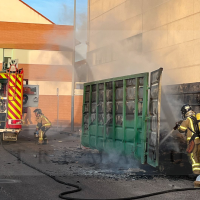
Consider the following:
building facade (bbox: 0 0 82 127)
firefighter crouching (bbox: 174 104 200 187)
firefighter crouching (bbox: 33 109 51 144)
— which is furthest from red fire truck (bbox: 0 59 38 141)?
building facade (bbox: 0 0 82 127)

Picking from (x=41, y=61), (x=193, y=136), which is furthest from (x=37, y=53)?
(x=193, y=136)

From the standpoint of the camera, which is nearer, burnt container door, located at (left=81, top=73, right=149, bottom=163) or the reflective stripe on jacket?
burnt container door, located at (left=81, top=73, right=149, bottom=163)

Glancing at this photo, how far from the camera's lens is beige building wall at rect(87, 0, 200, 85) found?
47.1ft

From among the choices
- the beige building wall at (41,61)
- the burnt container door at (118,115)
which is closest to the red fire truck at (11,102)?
the burnt container door at (118,115)

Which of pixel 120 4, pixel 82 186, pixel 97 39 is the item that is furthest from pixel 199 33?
pixel 82 186

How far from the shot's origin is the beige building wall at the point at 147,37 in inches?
565

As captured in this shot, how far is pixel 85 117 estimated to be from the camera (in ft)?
36.6

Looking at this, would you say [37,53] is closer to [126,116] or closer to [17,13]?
[17,13]

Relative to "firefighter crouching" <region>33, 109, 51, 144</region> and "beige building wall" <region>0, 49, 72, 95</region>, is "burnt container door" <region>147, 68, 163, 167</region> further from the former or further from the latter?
"beige building wall" <region>0, 49, 72, 95</region>

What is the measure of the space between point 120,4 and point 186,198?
12857mm

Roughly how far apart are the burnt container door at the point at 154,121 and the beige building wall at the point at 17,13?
27.6 meters

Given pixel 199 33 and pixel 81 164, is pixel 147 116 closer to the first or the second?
pixel 81 164

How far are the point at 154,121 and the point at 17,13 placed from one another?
1113 inches

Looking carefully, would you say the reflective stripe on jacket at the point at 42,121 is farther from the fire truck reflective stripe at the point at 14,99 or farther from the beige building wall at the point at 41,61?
the beige building wall at the point at 41,61
